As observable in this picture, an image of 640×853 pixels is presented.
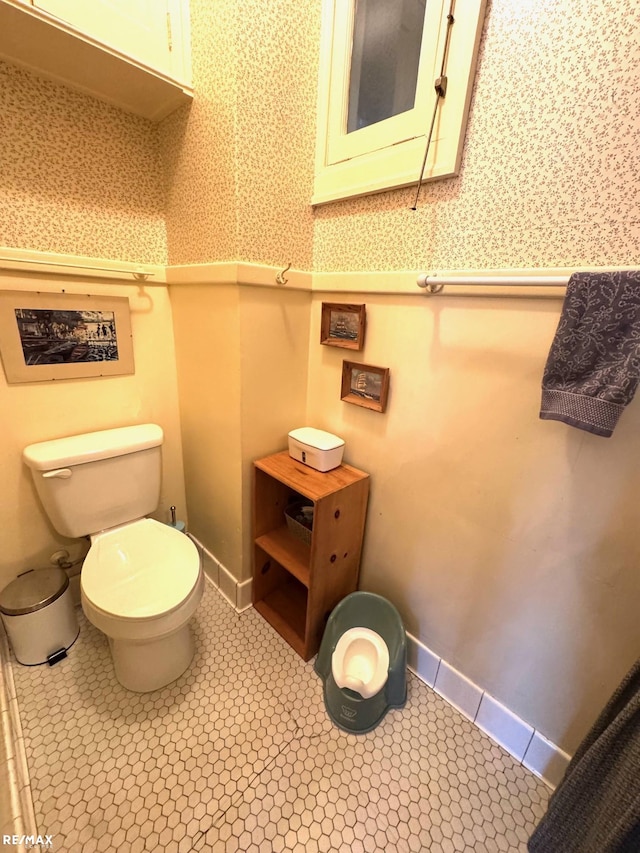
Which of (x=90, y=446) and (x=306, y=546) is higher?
(x=90, y=446)

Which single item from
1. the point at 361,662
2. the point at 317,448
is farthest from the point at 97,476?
the point at 361,662

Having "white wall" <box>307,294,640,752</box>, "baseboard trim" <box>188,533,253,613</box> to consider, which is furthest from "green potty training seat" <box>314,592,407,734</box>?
"baseboard trim" <box>188,533,253,613</box>

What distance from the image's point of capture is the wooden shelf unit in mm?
1217

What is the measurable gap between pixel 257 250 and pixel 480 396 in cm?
87

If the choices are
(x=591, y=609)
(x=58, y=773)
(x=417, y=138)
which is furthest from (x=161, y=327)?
(x=591, y=609)

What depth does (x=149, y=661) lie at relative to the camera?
3.84 ft

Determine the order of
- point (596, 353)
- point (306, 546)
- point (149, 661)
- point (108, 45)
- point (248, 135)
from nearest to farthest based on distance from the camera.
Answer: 1. point (596, 353)
2. point (108, 45)
3. point (248, 135)
4. point (149, 661)
5. point (306, 546)

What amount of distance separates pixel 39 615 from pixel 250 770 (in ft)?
2.92

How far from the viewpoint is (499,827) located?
95 centimetres

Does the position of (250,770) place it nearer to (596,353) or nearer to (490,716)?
(490,716)

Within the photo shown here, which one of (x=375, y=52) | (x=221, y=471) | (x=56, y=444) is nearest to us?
(x=375, y=52)

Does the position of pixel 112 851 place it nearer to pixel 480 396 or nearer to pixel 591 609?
pixel 591 609

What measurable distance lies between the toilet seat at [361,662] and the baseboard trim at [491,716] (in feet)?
0.52

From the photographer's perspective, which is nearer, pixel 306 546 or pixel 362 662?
pixel 362 662
